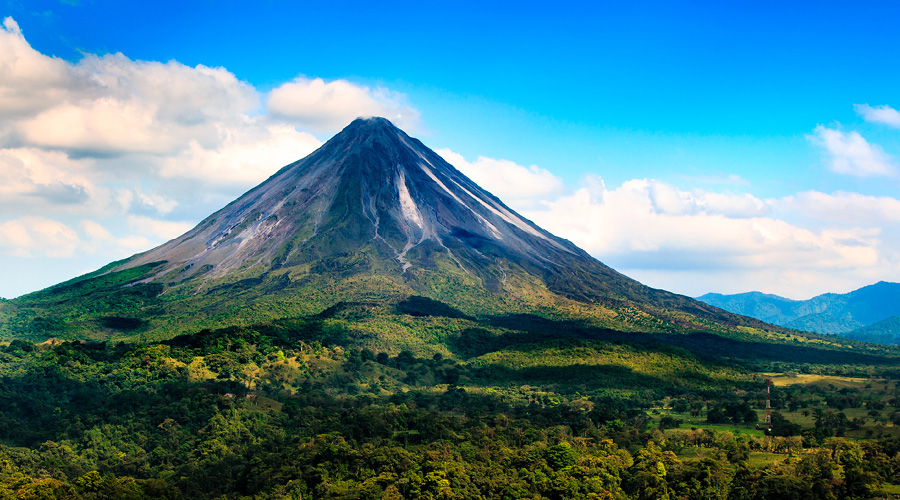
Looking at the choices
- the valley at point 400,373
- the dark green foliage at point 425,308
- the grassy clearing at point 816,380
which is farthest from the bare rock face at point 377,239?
the grassy clearing at point 816,380

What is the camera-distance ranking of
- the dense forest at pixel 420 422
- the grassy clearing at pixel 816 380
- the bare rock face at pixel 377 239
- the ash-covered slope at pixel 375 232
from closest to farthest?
the dense forest at pixel 420 422, the grassy clearing at pixel 816 380, the bare rock face at pixel 377 239, the ash-covered slope at pixel 375 232

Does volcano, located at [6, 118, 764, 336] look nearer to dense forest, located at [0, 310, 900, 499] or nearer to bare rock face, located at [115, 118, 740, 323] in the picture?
bare rock face, located at [115, 118, 740, 323]

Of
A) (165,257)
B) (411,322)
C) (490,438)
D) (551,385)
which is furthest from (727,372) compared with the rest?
(165,257)

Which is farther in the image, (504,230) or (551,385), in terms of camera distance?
(504,230)

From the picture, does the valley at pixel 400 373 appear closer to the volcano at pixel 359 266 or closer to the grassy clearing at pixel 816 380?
the volcano at pixel 359 266

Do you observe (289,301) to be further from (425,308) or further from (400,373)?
(400,373)

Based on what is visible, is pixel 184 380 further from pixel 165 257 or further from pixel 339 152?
pixel 339 152

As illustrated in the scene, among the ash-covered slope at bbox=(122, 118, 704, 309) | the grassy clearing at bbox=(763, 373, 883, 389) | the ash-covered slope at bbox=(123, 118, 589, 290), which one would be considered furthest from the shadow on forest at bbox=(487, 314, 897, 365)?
the ash-covered slope at bbox=(123, 118, 589, 290)
